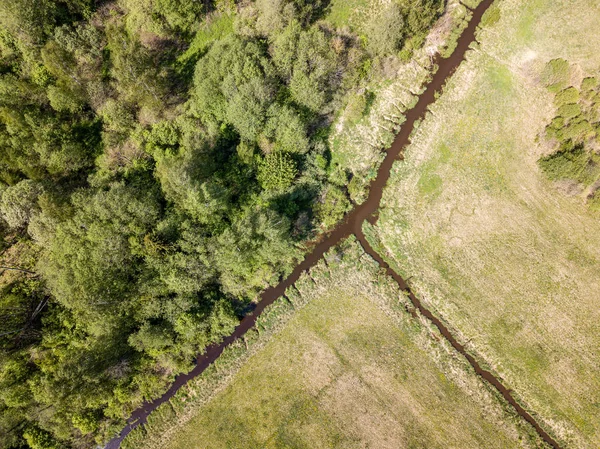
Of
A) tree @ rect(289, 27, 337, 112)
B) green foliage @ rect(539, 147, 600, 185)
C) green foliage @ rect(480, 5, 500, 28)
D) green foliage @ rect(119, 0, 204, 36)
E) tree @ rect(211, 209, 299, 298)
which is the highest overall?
green foliage @ rect(480, 5, 500, 28)

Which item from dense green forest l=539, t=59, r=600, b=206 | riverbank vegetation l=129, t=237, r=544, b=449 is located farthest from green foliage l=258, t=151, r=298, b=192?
dense green forest l=539, t=59, r=600, b=206

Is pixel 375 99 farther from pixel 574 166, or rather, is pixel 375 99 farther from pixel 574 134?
pixel 574 166

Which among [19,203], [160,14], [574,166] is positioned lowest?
[19,203]

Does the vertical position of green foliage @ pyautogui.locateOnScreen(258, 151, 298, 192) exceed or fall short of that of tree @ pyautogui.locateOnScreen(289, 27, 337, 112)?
it falls short

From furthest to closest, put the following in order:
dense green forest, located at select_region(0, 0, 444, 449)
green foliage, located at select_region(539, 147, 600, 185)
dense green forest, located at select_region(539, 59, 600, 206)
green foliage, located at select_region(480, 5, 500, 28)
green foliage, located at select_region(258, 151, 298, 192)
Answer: green foliage, located at select_region(480, 5, 500, 28) < dense green forest, located at select_region(539, 59, 600, 206) < green foliage, located at select_region(539, 147, 600, 185) < green foliage, located at select_region(258, 151, 298, 192) < dense green forest, located at select_region(0, 0, 444, 449)

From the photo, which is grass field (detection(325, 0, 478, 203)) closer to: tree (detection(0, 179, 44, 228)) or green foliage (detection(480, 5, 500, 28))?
green foliage (detection(480, 5, 500, 28))

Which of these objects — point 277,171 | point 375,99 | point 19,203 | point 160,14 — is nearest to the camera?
point 19,203

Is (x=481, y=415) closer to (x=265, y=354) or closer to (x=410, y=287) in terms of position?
(x=410, y=287)

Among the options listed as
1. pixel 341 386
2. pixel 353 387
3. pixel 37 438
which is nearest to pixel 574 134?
pixel 353 387
